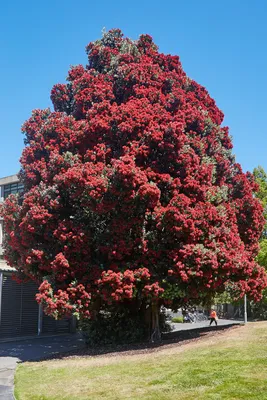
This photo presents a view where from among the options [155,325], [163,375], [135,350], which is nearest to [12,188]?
[155,325]

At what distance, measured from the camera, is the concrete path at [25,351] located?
11955 millimetres

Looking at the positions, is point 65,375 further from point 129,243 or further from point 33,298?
point 33,298

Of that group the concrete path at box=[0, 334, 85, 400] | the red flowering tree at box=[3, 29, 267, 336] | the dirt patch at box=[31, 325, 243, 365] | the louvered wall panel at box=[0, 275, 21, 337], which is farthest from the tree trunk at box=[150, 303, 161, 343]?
the louvered wall panel at box=[0, 275, 21, 337]

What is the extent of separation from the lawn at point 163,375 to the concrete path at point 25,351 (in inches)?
13.7

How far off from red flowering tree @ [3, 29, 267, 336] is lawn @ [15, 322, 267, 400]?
2.39m

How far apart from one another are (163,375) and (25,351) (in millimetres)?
9624

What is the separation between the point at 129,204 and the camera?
1556 centimetres

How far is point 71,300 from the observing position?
15578 millimetres

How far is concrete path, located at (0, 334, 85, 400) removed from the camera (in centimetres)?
1196

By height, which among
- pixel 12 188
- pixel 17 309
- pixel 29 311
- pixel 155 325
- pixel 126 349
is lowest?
pixel 126 349

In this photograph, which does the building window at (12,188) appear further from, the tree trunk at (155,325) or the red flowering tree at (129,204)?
the tree trunk at (155,325)

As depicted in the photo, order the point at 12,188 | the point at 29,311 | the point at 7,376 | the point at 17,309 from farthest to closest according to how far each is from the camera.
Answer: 1. the point at 12,188
2. the point at 29,311
3. the point at 17,309
4. the point at 7,376

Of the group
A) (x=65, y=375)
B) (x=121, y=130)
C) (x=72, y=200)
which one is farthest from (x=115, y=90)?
(x=65, y=375)

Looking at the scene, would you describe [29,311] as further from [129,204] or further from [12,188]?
[12,188]
